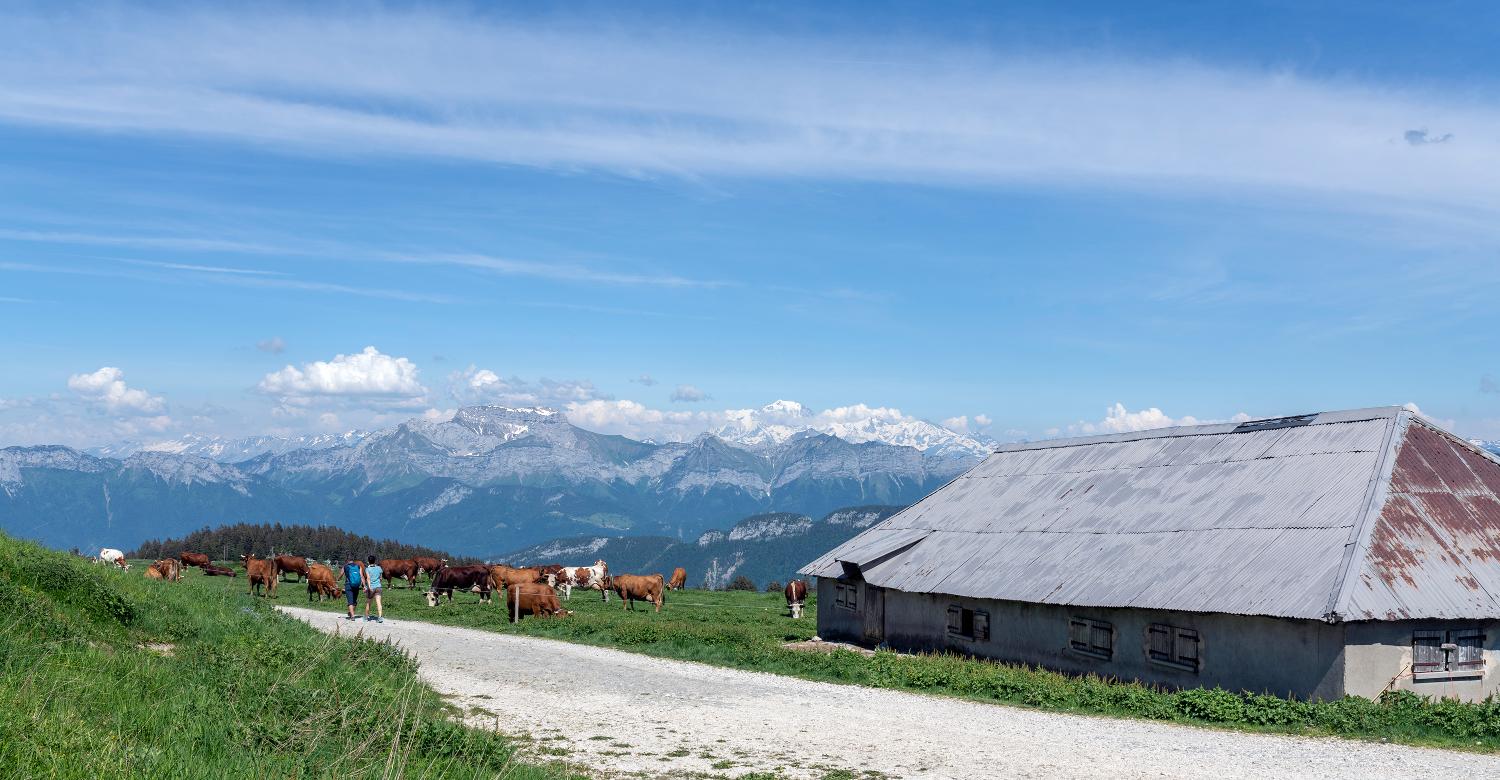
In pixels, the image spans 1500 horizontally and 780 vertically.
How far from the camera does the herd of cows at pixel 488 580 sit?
41.5 meters

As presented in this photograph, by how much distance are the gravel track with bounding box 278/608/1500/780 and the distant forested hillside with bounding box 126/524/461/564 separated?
61588 millimetres

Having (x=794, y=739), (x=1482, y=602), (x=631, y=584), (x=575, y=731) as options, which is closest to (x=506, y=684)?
(x=575, y=731)

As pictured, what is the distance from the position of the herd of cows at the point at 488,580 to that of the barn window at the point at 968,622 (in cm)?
1453

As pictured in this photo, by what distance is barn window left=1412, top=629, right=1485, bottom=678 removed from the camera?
78.9ft

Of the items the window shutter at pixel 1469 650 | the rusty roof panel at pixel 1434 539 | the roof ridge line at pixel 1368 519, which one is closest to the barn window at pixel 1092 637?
the roof ridge line at pixel 1368 519

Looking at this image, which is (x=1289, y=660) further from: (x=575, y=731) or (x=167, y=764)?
(x=167, y=764)

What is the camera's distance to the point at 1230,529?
96.6 feet

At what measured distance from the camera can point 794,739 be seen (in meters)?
18.8

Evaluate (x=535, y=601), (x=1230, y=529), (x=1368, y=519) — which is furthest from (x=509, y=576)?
(x=1368, y=519)

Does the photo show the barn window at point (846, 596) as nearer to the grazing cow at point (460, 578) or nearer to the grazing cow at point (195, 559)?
the grazing cow at point (460, 578)

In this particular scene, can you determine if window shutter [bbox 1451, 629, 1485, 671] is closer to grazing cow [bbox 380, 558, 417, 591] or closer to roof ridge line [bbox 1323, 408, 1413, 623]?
roof ridge line [bbox 1323, 408, 1413, 623]

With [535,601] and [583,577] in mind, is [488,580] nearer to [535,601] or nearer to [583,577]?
[583,577]

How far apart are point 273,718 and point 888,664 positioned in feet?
55.5

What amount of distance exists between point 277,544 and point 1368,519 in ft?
272
